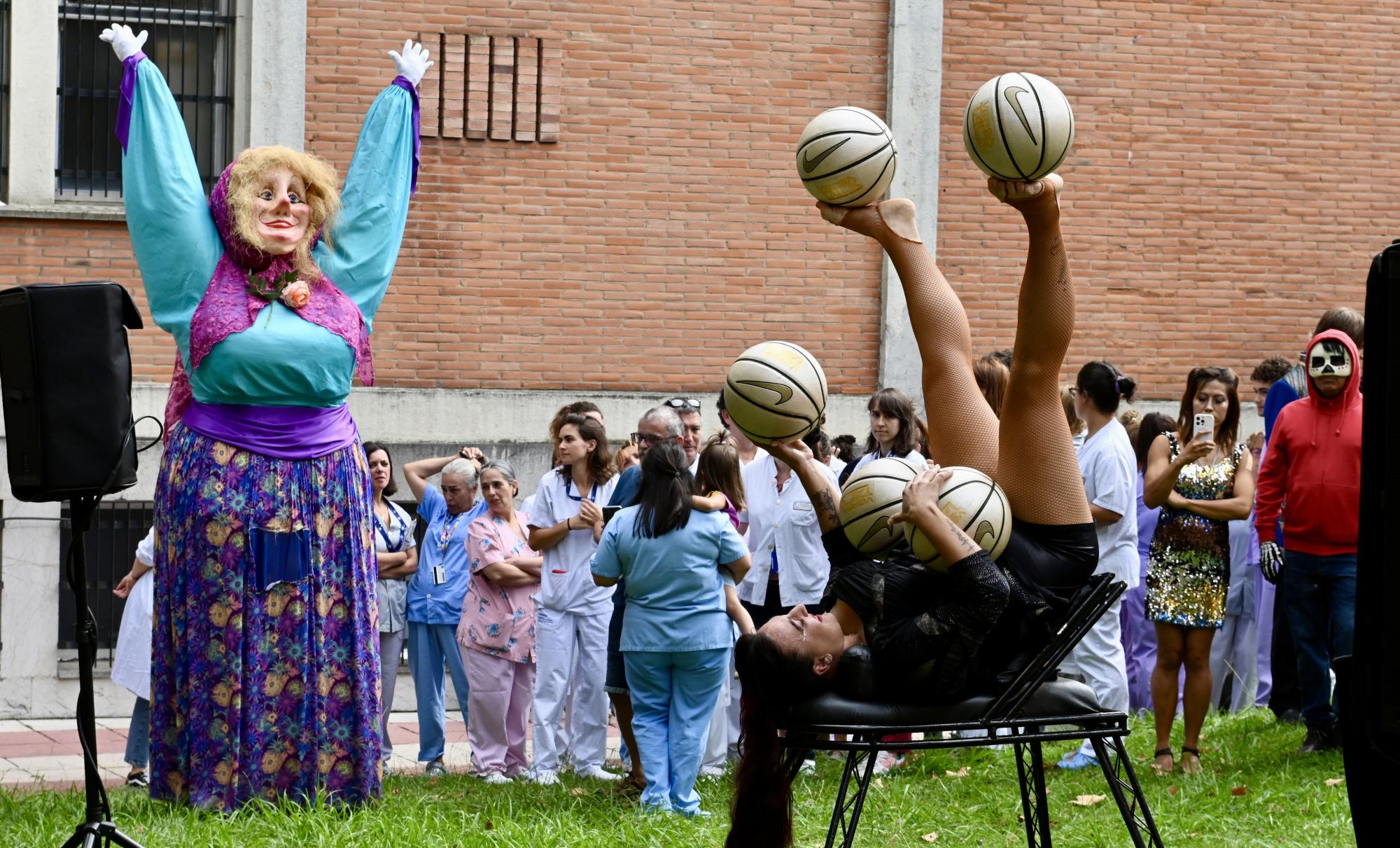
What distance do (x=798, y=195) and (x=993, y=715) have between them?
32.4 ft

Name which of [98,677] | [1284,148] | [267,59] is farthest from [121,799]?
[1284,148]

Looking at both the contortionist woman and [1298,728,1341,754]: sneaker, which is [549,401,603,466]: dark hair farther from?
[1298,728,1341,754]: sneaker

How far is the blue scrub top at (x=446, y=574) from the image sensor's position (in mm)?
9367

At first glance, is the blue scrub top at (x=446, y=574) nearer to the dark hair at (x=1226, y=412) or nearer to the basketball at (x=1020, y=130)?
the dark hair at (x=1226, y=412)

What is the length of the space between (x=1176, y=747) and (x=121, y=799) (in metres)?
5.62

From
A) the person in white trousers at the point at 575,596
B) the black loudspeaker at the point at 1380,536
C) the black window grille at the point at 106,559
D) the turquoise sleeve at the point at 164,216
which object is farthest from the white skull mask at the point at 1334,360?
the black window grille at the point at 106,559

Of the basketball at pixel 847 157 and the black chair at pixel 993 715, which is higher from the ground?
the basketball at pixel 847 157

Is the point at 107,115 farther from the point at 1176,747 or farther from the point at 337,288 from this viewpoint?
the point at 1176,747

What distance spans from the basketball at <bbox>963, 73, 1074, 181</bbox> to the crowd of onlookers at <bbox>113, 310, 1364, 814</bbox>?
3407 millimetres

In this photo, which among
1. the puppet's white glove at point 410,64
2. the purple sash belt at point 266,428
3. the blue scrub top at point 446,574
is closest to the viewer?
the purple sash belt at point 266,428

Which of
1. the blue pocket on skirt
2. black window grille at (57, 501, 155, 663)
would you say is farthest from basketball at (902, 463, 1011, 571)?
black window grille at (57, 501, 155, 663)

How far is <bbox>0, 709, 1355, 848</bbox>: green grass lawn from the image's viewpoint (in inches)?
247

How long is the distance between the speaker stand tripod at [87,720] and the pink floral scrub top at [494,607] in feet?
11.1

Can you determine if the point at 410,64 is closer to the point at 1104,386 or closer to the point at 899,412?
the point at 899,412
